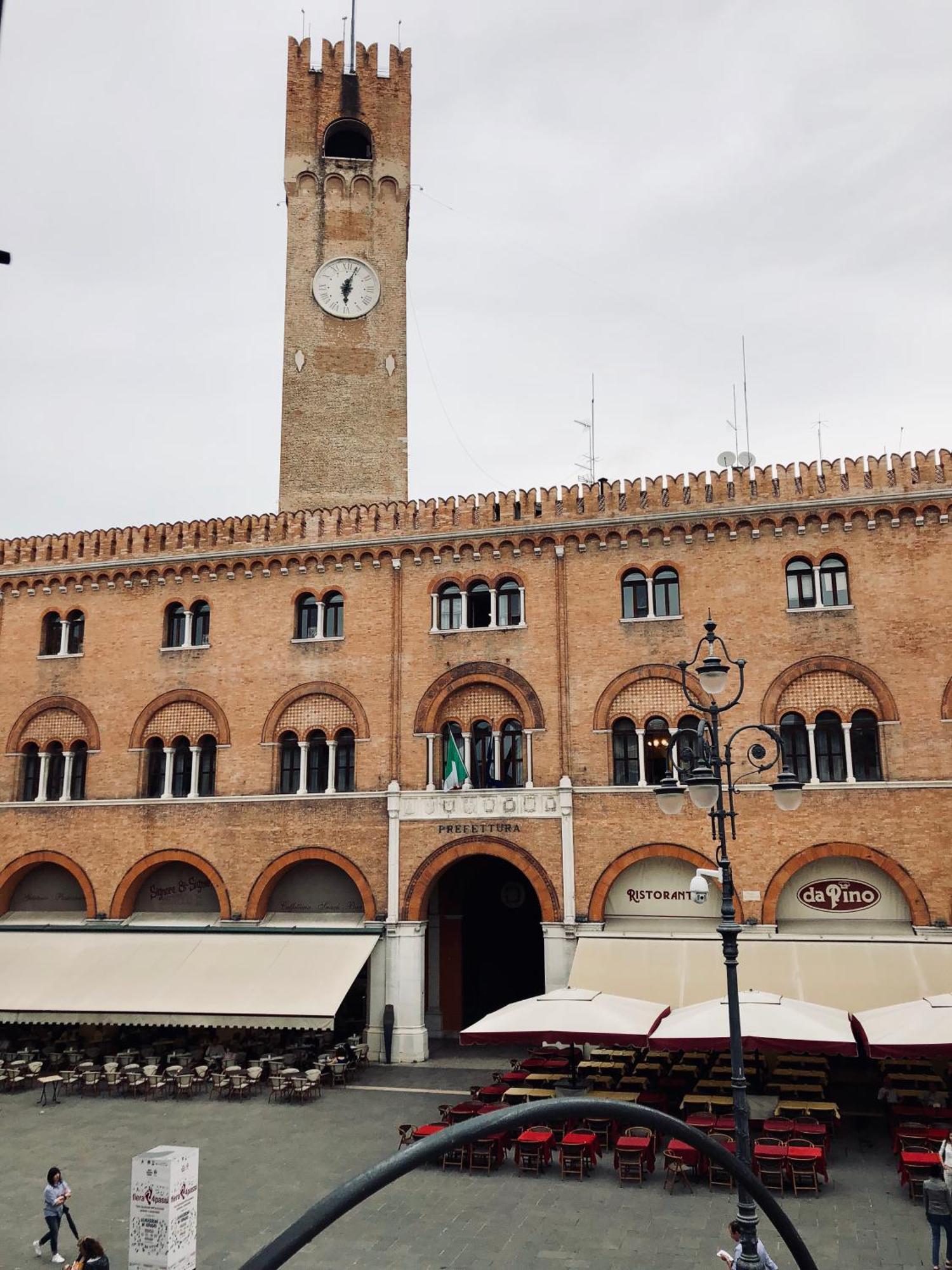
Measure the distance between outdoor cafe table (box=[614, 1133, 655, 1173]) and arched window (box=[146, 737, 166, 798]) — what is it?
16.5 m

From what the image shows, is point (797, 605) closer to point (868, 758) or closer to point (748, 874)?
point (868, 758)

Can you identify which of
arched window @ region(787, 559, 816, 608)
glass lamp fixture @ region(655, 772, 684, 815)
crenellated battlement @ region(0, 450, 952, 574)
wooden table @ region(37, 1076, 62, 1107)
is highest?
crenellated battlement @ region(0, 450, 952, 574)

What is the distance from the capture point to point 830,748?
23.8 meters

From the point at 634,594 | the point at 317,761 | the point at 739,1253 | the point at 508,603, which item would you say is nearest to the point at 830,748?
the point at 634,594

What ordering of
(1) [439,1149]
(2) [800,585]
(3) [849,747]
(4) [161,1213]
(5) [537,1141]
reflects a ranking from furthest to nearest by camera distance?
(2) [800,585]
(3) [849,747]
(5) [537,1141]
(4) [161,1213]
(1) [439,1149]

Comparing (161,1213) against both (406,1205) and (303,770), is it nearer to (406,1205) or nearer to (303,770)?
(406,1205)

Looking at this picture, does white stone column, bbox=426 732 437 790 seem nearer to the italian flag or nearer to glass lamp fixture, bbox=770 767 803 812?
the italian flag

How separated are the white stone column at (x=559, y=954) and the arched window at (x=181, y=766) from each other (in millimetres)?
10423

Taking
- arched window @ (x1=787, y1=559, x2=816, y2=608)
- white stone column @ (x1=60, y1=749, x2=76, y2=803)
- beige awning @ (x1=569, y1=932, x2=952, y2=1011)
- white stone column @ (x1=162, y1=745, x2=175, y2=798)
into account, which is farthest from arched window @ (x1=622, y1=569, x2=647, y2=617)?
white stone column @ (x1=60, y1=749, x2=76, y2=803)

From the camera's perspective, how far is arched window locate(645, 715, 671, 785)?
2466 centimetres

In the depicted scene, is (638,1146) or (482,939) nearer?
(638,1146)

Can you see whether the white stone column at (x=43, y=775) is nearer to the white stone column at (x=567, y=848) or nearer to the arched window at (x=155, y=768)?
the arched window at (x=155, y=768)

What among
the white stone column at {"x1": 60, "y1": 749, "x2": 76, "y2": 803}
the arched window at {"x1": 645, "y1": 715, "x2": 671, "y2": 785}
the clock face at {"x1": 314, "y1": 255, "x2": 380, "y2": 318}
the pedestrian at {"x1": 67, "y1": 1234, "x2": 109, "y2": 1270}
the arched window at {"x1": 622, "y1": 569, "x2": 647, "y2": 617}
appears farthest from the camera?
the clock face at {"x1": 314, "y1": 255, "x2": 380, "y2": 318}

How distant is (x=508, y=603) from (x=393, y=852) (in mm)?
6800
